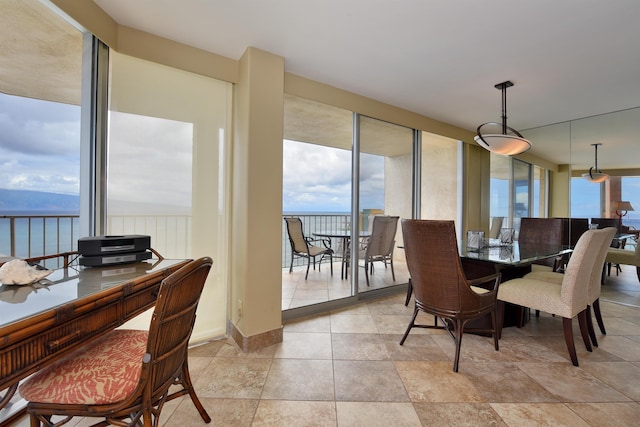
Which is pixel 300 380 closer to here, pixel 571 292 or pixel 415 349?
pixel 415 349

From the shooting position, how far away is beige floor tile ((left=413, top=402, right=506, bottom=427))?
1481mm

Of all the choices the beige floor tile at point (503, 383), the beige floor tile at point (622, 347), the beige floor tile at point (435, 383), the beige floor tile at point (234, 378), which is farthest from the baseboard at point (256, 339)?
the beige floor tile at point (622, 347)

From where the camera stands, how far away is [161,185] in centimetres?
224

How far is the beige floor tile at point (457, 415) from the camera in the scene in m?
1.48

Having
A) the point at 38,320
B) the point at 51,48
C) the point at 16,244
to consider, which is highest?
the point at 51,48

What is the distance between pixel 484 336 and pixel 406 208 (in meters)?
1.92

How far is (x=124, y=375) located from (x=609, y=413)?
8.41ft

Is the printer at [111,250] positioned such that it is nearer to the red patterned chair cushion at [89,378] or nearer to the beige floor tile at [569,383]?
the red patterned chair cushion at [89,378]

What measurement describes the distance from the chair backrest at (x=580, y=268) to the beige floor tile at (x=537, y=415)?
788 millimetres

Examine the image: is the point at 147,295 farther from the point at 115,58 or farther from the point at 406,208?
the point at 406,208

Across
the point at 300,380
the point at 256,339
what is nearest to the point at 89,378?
the point at 300,380

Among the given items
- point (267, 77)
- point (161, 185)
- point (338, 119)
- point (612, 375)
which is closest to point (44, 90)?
point (161, 185)

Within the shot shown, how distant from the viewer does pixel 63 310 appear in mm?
916

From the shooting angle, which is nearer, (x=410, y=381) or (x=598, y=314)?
(x=410, y=381)
